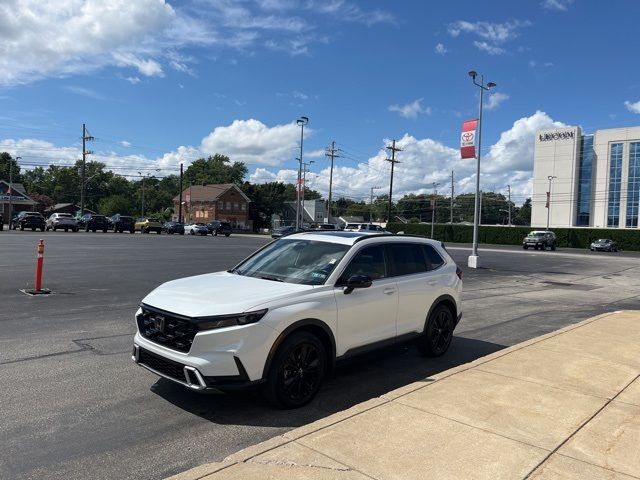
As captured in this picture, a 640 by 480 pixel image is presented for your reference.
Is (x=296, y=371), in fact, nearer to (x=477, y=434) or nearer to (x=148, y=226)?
(x=477, y=434)

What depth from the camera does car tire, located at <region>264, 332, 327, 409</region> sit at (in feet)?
14.7

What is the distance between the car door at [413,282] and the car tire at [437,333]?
185 millimetres

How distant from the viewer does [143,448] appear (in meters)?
3.85

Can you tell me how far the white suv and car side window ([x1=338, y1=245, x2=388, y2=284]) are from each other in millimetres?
14

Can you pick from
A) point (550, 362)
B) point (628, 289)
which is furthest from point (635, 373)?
point (628, 289)

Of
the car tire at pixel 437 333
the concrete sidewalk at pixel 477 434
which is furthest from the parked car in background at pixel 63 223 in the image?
the concrete sidewalk at pixel 477 434

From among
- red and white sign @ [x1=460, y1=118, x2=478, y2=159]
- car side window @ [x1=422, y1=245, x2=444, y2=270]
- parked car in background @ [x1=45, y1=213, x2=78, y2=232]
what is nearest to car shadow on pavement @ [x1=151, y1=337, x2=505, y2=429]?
car side window @ [x1=422, y1=245, x2=444, y2=270]

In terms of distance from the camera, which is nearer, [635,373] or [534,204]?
[635,373]

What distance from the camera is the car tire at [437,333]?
259 inches

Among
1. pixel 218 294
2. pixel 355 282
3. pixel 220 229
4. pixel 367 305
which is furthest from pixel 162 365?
pixel 220 229

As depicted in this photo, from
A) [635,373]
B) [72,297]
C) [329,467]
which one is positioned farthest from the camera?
[72,297]

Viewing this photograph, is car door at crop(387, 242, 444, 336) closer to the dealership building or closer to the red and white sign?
the red and white sign

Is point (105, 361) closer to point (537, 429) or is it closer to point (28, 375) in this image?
point (28, 375)

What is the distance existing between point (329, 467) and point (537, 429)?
6.26 ft
